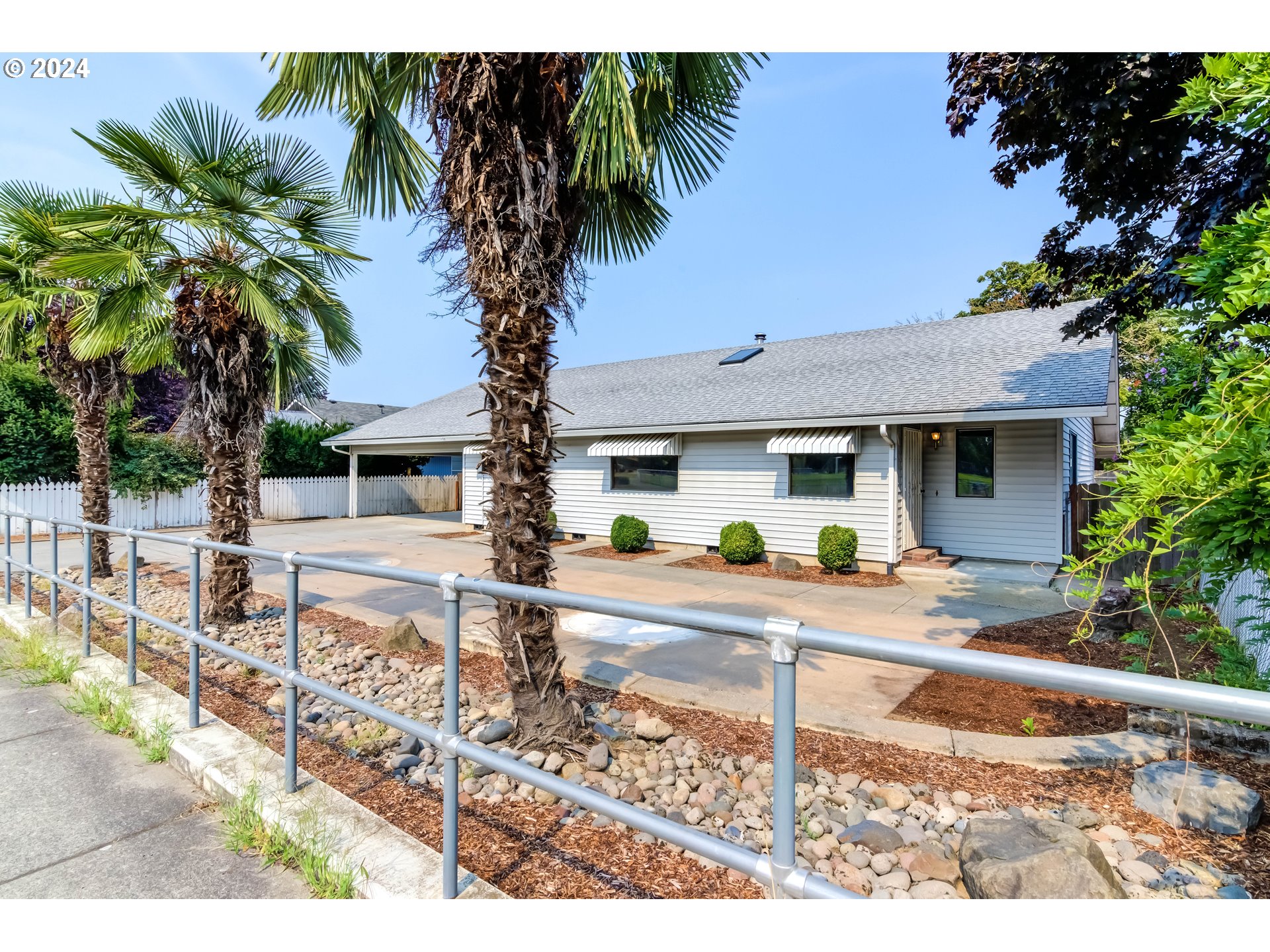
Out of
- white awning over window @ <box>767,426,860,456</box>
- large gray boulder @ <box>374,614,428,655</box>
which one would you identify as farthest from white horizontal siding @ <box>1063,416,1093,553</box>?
large gray boulder @ <box>374,614,428,655</box>

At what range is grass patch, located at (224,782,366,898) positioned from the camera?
215 cm

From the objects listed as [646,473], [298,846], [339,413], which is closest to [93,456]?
[298,846]

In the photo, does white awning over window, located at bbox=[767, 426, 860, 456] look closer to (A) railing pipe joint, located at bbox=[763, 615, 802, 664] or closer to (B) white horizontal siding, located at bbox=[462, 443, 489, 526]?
(B) white horizontal siding, located at bbox=[462, 443, 489, 526]

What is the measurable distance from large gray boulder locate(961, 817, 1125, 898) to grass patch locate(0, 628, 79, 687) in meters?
5.79

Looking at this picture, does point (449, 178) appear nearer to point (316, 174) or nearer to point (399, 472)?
point (316, 174)

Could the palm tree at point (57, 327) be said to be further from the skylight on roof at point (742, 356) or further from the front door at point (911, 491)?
the skylight on roof at point (742, 356)

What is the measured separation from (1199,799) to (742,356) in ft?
43.0

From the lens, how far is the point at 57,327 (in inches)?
321

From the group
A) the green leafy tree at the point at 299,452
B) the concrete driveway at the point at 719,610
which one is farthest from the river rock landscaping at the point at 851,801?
the green leafy tree at the point at 299,452

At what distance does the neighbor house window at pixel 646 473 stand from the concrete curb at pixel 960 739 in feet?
27.5

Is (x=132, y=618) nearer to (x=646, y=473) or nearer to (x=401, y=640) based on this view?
(x=401, y=640)

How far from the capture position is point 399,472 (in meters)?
24.4

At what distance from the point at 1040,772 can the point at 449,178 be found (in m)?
4.53
